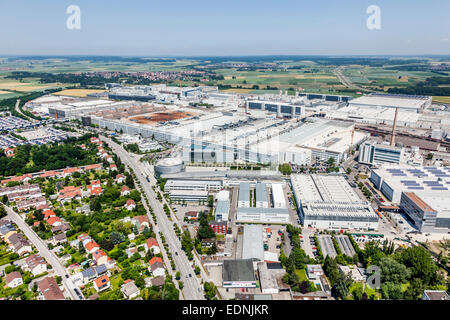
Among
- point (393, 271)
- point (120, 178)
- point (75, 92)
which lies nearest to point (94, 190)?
point (120, 178)

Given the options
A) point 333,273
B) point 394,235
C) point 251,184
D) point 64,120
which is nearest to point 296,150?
point 251,184

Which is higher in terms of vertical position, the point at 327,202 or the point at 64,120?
the point at 64,120

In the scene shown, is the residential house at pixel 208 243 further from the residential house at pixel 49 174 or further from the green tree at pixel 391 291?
the residential house at pixel 49 174

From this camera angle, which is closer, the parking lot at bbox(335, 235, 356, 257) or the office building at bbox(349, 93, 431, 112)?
the parking lot at bbox(335, 235, 356, 257)

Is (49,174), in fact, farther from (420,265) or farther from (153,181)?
(420,265)

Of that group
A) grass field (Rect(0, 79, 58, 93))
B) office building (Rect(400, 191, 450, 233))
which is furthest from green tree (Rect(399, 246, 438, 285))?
grass field (Rect(0, 79, 58, 93))

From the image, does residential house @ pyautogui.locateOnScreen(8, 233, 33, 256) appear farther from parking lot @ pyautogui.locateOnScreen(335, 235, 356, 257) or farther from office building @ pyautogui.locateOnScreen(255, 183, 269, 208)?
parking lot @ pyautogui.locateOnScreen(335, 235, 356, 257)
